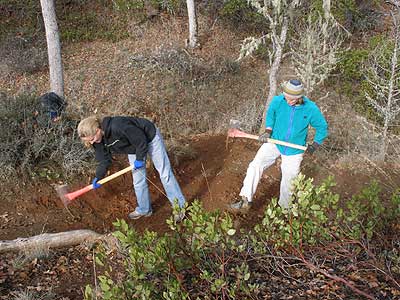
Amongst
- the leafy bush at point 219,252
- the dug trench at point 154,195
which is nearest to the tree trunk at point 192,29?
the dug trench at point 154,195

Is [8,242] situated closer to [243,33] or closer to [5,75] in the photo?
[5,75]

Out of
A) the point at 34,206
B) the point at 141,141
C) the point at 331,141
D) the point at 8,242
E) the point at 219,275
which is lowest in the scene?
the point at 331,141

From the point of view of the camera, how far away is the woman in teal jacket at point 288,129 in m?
4.57

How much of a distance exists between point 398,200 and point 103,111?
706 cm

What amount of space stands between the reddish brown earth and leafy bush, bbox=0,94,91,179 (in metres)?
0.25

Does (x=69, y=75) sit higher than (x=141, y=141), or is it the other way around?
(x=141, y=141)

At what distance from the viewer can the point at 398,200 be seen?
9.75ft

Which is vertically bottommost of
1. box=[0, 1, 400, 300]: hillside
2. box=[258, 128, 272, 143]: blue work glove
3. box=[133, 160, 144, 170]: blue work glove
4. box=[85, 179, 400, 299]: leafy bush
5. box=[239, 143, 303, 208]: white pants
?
box=[0, 1, 400, 300]: hillside

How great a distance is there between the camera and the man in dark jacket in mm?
4199

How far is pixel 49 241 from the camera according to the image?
14.0ft

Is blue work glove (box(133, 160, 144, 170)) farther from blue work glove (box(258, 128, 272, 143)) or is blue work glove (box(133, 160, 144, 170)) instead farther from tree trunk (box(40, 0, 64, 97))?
tree trunk (box(40, 0, 64, 97))

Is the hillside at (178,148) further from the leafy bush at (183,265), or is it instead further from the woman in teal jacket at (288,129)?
the woman in teal jacket at (288,129)

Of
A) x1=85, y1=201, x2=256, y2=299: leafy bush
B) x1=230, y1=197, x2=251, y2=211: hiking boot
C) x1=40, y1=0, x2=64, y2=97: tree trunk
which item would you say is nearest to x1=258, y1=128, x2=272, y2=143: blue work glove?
x1=230, y1=197, x2=251, y2=211: hiking boot

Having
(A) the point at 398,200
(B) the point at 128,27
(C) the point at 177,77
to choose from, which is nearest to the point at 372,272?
(A) the point at 398,200
